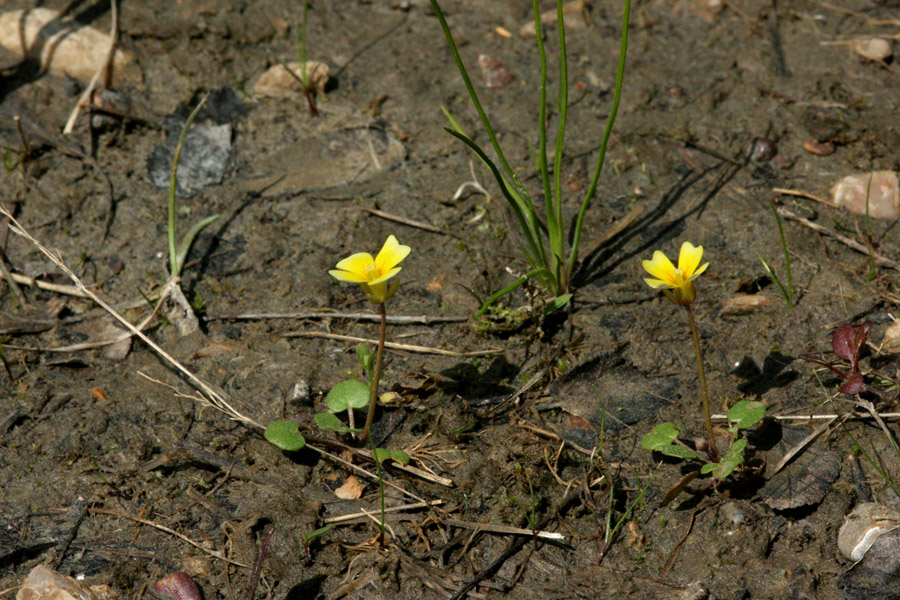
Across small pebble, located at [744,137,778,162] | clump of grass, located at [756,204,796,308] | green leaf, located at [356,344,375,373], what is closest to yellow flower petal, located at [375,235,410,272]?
green leaf, located at [356,344,375,373]

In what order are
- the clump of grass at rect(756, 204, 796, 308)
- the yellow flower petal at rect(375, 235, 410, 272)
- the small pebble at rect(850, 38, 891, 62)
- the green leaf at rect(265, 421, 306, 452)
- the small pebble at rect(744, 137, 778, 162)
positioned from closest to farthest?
the yellow flower petal at rect(375, 235, 410, 272), the green leaf at rect(265, 421, 306, 452), the clump of grass at rect(756, 204, 796, 308), the small pebble at rect(744, 137, 778, 162), the small pebble at rect(850, 38, 891, 62)

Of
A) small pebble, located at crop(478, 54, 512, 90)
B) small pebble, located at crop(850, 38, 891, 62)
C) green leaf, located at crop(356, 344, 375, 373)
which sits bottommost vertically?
green leaf, located at crop(356, 344, 375, 373)

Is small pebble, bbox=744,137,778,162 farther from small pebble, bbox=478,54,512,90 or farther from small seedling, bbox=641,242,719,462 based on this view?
small seedling, bbox=641,242,719,462

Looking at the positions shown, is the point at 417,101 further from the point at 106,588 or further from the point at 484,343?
the point at 106,588

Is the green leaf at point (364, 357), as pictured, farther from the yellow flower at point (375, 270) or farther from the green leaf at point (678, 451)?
the green leaf at point (678, 451)

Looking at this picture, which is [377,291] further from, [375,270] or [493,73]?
[493,73]

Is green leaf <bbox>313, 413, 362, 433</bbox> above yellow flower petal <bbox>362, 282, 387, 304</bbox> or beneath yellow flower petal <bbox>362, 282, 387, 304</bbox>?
beneath
